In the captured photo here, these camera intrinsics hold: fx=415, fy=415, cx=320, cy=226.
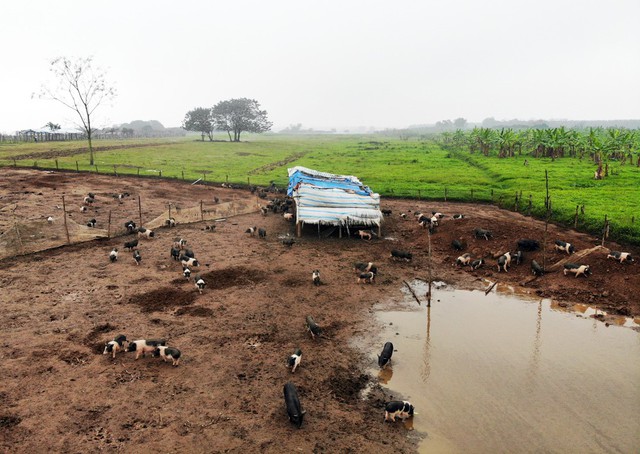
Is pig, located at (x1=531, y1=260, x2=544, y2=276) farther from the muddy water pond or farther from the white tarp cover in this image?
the white tarp cover

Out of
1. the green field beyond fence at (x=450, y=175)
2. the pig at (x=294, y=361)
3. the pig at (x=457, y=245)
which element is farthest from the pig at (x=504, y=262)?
the pig at (x=294, y=361)

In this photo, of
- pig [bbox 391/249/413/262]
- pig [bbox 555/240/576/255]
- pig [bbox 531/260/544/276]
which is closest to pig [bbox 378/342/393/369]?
pig [bbox 391/249/413/262]

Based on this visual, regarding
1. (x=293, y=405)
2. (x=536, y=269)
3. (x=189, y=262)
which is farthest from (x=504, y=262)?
(x=189, y=262)

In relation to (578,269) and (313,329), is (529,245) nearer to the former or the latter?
(578,269)

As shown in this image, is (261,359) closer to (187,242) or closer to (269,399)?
(269,399)

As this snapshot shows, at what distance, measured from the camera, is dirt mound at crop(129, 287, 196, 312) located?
1528 centimetres

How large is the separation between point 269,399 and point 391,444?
3177 millimetres

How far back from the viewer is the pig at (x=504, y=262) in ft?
63.6

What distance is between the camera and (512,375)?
11.9 m

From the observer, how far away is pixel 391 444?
30.2ft

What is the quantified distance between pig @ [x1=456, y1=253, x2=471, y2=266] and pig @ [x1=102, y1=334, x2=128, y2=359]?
594 inches

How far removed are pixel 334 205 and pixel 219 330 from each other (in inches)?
545

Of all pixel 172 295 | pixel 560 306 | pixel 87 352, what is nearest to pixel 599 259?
pixel 560 306

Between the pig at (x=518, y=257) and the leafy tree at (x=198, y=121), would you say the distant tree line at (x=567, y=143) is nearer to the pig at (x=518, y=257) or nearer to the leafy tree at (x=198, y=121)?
the pig at (x=518, y=257)
